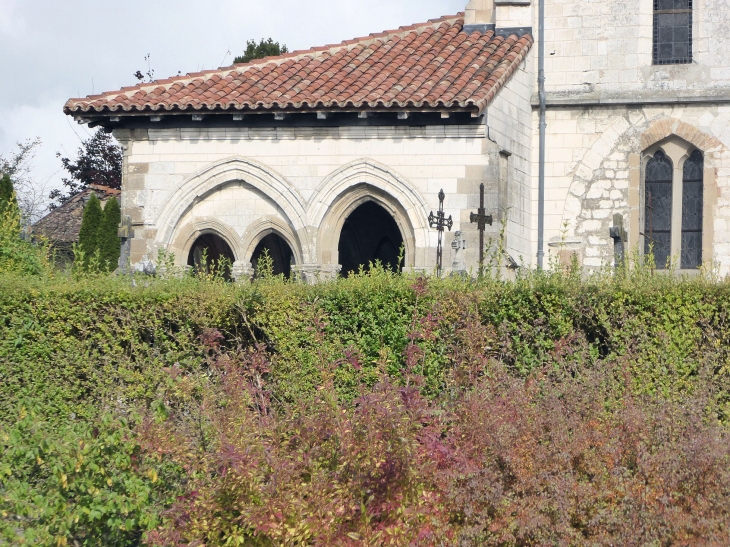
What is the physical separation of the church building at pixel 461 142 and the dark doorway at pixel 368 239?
143 inches

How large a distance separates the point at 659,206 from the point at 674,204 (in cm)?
24

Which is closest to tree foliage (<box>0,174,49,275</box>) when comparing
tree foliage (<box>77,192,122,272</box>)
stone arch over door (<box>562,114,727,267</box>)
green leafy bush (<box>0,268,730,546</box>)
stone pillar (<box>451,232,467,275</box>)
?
green leafy bush (<box>0,268,730,546</box>)

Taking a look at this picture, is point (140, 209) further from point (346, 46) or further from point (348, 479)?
point (348, 479)

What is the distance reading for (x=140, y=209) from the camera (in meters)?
16.6

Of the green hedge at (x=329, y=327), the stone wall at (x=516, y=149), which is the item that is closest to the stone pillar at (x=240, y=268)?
the stone wall at (x=516, y=149)

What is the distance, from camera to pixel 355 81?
54.2ft

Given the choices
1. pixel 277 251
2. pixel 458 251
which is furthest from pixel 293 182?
pixel 277 251

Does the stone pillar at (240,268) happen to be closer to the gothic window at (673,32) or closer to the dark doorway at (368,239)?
the dark doorway at (368,239)

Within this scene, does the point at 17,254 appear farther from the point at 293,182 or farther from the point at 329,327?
Answer: the point at 329,327

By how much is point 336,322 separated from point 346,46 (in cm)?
822

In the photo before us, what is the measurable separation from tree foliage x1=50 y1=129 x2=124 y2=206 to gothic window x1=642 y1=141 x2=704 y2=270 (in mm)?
21508

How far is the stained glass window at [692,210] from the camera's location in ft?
56.0

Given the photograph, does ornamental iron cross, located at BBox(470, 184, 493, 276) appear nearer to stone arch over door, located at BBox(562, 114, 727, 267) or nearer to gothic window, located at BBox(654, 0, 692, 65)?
stone arch over door, located at BBox(562, 114, 727, 267)

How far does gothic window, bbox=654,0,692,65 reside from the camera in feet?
57.0
